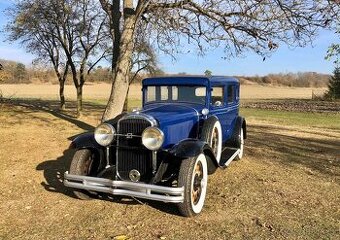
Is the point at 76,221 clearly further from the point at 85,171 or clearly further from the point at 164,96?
the point at 164,96

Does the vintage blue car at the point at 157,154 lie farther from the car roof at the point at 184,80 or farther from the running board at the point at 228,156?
the running board at the point at 228,156

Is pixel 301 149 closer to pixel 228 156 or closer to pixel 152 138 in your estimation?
pixel 228 156

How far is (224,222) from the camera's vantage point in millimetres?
5672

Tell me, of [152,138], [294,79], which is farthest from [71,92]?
[294,79]

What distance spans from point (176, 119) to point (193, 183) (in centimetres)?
105

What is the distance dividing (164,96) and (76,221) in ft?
9.75

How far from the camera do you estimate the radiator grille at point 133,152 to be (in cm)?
621

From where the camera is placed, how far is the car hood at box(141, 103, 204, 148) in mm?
6344

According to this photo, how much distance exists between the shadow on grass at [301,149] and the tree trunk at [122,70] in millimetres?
3433

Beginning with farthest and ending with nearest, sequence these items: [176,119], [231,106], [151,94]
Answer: [231,106], [151,94], [176,119]

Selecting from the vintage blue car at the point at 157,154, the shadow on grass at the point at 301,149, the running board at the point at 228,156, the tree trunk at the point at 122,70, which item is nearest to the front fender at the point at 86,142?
the vintage blue car at the point at 157,154

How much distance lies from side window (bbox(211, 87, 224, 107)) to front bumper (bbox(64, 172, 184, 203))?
8.80 ft

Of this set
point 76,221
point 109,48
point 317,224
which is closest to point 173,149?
point 76,221

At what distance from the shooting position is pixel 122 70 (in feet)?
36.4
